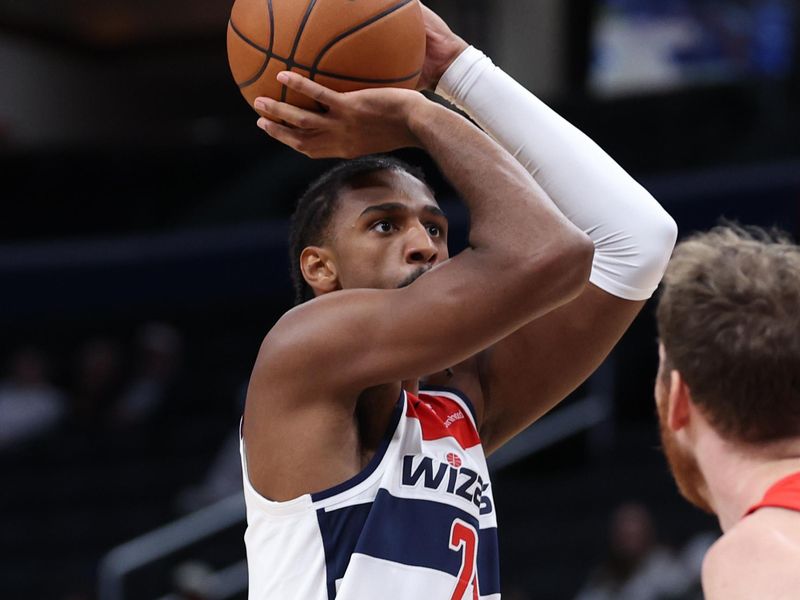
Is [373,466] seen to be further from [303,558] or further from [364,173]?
[364,173]

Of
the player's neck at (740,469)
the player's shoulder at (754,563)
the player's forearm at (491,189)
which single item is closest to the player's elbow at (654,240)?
the player's forearm at (491,189)

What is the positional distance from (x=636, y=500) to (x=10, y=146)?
7721 mm

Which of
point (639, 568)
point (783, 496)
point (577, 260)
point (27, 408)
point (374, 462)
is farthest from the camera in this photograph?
point (27, 408)

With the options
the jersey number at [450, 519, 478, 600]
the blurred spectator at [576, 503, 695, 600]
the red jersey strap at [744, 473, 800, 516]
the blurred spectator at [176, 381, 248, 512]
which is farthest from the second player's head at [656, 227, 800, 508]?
the blurred spectator at [176, 381, 248, 512]

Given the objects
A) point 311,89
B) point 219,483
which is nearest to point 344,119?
point 311,89

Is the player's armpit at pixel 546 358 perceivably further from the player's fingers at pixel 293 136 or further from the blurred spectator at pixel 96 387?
the blurred spectator at pixel 96 387

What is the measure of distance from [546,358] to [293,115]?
2.96 feet

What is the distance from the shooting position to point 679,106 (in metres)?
11.5

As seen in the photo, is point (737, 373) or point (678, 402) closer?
point (737, 373)

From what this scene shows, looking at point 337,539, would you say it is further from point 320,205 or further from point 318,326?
point 320,205

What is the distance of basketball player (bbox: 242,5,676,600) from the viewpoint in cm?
261

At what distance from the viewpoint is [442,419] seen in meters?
2.94

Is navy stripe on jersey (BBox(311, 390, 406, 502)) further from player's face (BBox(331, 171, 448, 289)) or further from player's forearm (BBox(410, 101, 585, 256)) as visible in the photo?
player's forearm (BBox(410, 101, 585, 256))

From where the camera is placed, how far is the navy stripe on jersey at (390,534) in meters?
2.63
